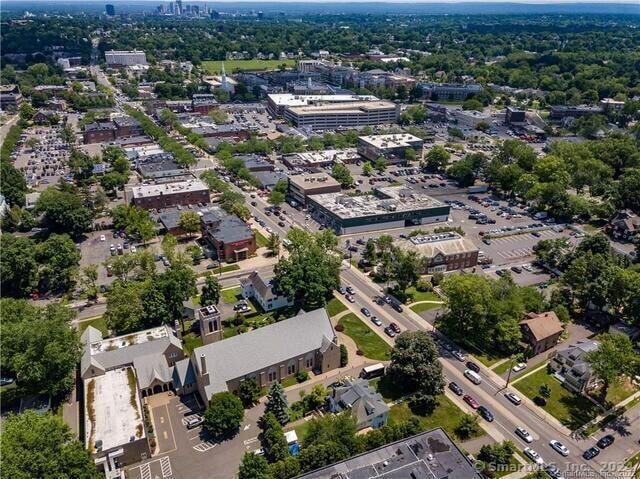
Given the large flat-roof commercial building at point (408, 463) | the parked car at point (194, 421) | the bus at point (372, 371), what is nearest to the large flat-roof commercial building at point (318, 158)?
Answer: the bus at point (372, 371)

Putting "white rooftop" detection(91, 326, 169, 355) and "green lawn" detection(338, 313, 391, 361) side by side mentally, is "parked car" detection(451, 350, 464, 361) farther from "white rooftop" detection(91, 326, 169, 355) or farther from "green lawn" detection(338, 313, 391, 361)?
"white rooftop" detection(91, 326, 169, 355)

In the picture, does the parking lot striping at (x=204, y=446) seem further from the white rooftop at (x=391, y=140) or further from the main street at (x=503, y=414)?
the white rooftop at (x=391, y=140)

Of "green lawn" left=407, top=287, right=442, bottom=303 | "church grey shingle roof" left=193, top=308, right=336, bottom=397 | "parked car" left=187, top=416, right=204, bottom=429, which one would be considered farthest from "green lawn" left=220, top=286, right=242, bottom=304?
"green lawn" left=407, top=287, right=442, bottom=303

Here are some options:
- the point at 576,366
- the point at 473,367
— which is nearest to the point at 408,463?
the point at 473,367

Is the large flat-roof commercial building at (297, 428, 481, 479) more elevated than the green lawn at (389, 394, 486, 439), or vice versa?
the large flat-roof commercial building at (297, 428, 481, 479)

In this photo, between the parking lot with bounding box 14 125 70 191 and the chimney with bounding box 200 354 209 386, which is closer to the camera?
the chimney with bounding box 200 354 209 386

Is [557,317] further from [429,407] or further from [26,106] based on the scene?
[26,106]

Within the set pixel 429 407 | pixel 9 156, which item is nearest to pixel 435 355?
pixel 429 407
